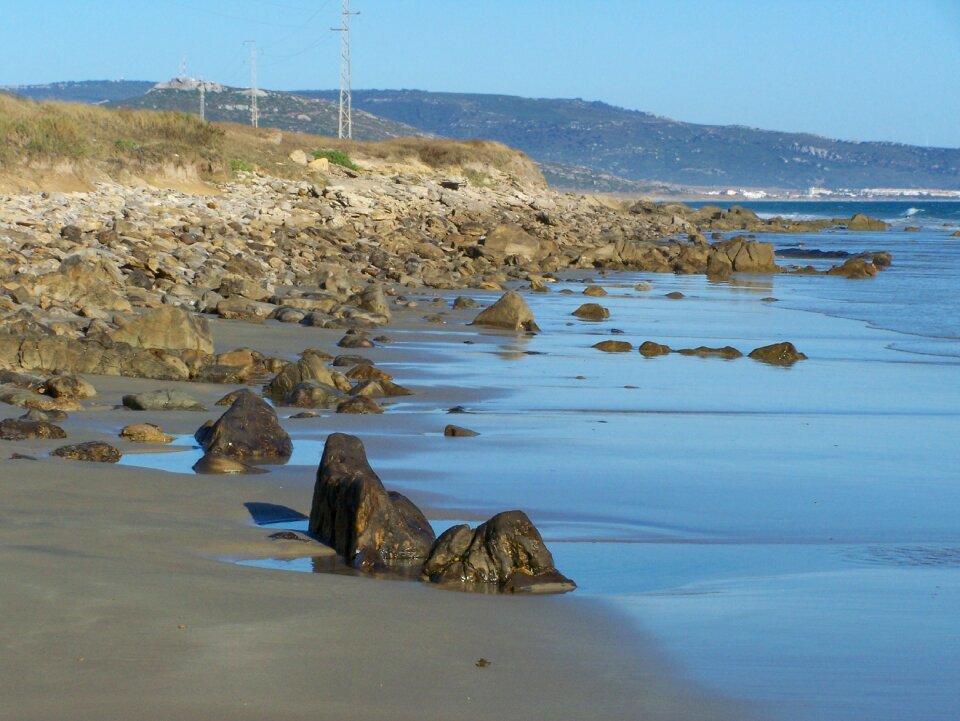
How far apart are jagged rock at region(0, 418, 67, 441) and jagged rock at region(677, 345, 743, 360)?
7.73m

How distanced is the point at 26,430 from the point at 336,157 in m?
33.9

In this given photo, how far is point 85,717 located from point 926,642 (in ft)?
8.18

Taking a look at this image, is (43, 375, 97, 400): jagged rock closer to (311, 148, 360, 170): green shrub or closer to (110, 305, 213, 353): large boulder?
(110, 305, 213, 353): large boulder

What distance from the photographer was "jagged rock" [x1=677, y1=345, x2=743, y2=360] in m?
13.2

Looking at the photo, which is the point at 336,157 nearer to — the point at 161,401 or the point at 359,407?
the point at 359,407

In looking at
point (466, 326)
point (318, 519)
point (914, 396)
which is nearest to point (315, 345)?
point (466, 326)

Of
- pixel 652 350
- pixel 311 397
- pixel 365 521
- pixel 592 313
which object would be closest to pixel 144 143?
pixel 592 313

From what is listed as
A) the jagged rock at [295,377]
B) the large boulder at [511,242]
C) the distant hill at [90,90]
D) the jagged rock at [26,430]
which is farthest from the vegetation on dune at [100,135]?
the distant hill at [90,90]

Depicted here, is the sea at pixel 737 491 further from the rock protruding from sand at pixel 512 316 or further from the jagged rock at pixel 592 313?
the jagged rock at pixel 592 313

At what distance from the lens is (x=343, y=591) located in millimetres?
4445

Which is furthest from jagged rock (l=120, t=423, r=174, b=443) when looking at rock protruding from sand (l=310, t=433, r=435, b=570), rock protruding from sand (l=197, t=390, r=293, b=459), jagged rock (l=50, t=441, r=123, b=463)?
rock protruding from sand (l=310, t=433, r=435, b=570)

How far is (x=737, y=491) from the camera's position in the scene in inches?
259

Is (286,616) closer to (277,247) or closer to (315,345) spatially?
(315,345)

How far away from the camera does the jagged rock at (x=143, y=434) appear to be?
709cm
